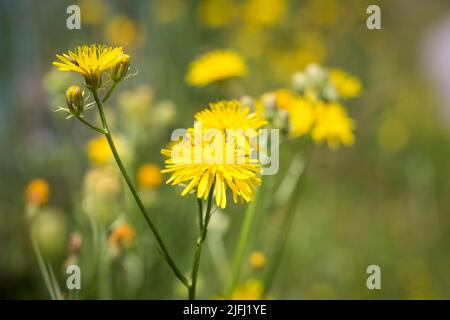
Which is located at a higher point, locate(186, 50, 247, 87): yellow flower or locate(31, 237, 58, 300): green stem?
locate(186, 50, 247, 87): yellow flower

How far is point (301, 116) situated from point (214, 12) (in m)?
1.94

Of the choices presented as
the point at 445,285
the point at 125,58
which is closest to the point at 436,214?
the point at 445,285

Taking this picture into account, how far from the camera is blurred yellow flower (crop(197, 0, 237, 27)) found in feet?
12.2

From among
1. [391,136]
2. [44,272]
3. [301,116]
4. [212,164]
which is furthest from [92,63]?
[391,136]

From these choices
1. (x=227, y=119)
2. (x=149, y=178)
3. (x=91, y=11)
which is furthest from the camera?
(x=91, y=11)

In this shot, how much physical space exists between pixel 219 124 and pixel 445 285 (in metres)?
2.26

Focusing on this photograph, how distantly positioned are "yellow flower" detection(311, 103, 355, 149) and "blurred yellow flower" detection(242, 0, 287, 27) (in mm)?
1837

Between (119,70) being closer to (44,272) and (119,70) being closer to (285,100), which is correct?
(44,272)

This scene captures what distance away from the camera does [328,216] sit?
344cm

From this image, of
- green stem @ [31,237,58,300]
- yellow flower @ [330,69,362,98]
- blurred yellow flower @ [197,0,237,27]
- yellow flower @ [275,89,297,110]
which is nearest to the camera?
green stem @ [31,237,58,300]

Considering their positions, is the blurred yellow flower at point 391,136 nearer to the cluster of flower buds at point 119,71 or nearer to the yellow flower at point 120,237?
the yellow flower at point 120,237

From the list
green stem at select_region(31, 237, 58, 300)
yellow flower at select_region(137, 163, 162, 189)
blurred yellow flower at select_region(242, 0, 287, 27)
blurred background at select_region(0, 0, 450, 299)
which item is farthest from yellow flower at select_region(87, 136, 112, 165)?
blurred yellow flower at select_region(242, 0, 287, 27)

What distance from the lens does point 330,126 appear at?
77.9 inches

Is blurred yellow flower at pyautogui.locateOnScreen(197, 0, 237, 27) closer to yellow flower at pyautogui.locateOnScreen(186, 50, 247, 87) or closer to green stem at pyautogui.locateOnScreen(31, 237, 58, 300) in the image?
yellow flower at pyautogui.locateOnScreen(186, 50, 247, 87)
